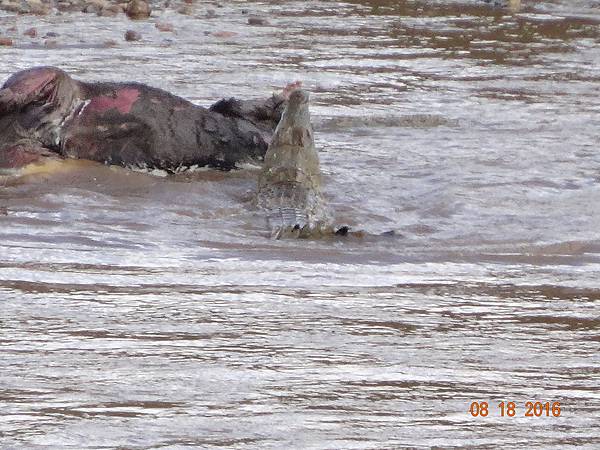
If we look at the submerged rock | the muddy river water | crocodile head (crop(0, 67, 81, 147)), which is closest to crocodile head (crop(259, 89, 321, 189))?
the muddy river water

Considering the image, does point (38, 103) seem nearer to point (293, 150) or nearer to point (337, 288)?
point (293, 150)

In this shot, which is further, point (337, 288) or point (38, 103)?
point (38, 103)

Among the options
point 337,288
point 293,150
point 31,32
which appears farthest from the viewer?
point 31,32

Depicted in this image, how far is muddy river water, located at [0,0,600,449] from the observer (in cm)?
411

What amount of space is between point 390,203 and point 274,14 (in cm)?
780

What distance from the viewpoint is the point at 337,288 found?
5633 mm

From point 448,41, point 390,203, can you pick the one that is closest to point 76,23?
point 448,41

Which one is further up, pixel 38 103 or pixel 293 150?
pixel 38 103

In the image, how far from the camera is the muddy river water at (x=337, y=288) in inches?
162

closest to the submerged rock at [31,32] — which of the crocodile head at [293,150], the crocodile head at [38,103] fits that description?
the crocodile head at [38,103]

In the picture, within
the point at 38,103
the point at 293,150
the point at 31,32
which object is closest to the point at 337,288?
the point at 293,150

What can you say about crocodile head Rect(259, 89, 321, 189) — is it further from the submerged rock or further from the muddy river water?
the submerged rock

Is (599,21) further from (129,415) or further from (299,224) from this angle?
(129,415)

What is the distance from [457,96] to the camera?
10.9 m
